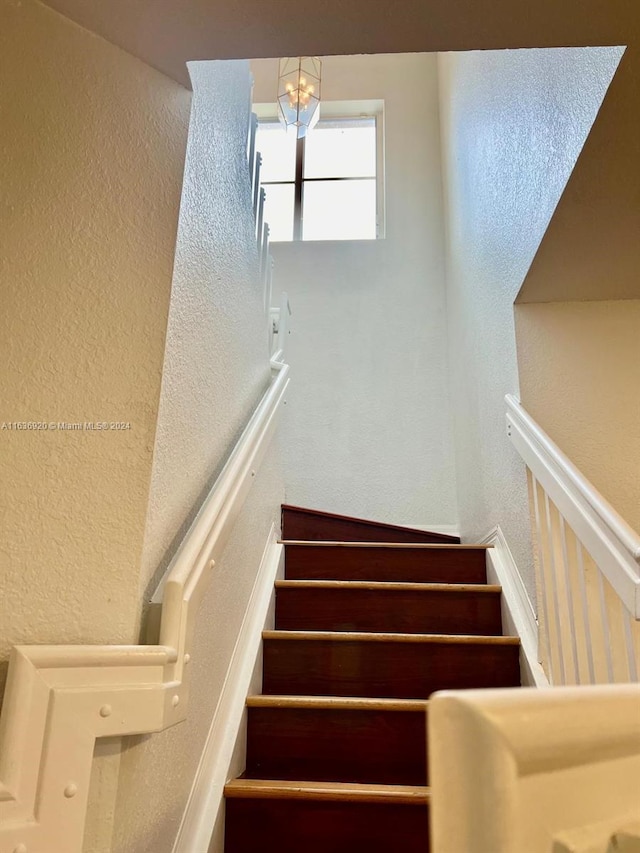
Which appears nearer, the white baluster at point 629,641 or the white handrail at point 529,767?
the white handrail at point 529,767

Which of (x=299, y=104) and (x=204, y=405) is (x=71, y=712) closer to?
(x=204, y=405)

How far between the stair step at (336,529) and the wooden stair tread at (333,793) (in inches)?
52.9

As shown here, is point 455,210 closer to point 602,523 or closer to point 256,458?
point 256,458

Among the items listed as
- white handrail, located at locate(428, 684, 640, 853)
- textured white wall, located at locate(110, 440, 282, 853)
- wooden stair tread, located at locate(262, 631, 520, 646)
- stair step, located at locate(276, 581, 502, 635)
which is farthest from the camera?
stair step, located at locate(276, 581, 502, 635)

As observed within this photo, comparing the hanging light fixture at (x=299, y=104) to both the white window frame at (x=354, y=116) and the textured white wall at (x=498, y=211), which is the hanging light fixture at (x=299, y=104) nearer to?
the textured white wall at (x=498, y=211)

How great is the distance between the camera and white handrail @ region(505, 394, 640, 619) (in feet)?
3.74

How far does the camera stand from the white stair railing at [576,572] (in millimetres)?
1204

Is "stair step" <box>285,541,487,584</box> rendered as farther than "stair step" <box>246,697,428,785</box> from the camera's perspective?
Yes

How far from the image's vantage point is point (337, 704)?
1.55 metres

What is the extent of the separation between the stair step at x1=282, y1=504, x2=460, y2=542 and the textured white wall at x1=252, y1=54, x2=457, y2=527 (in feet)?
1.65

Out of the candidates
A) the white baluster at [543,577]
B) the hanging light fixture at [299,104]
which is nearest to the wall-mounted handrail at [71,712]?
the white baluster at [543,577]

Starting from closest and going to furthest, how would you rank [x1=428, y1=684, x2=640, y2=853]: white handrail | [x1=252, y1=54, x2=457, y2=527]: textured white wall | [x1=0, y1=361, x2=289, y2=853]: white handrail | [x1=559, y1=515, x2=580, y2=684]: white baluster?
[x1=428, y1=684, x2=640, y2=853]: white handrail < [x1=0, y1=361, x2=289, y2=853]: white handrail < [x1=559, y1=515, x2=580, y2=684]: white baluster < [x1=252, y1=54, x2=457, y2=527]: textured white wall

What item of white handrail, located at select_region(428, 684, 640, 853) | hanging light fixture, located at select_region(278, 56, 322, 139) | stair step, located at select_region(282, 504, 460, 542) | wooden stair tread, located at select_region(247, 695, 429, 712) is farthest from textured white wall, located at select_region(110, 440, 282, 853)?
hanging light fixture, located at select_region(278, 56, 322, 139)

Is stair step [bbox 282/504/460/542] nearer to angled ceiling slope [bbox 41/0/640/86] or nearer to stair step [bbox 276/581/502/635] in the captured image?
stair step [bbox 276/581/502/635]
